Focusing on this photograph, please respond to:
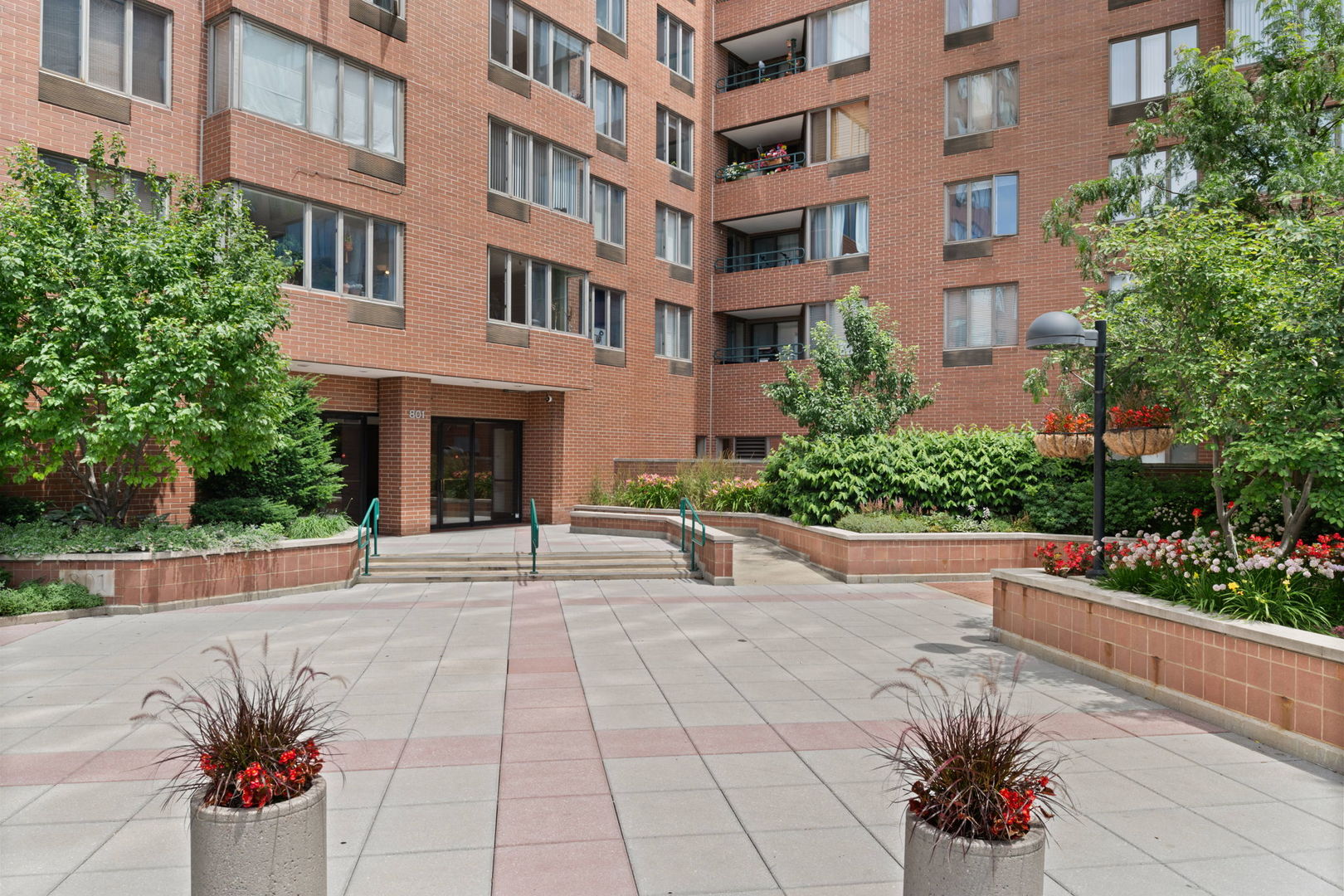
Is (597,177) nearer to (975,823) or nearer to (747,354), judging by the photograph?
(747,354)

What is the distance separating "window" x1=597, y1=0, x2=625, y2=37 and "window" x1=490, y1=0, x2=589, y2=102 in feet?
8.71

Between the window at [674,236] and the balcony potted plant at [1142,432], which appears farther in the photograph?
the window at [674,236]

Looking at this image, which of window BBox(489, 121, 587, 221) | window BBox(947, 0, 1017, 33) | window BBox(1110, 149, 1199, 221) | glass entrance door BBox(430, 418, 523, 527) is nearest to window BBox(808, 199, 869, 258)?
window BBox(947, 0, 1017, 33)

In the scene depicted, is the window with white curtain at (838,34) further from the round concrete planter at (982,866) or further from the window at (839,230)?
the round concrete planter at (982,866)

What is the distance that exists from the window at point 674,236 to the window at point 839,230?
4011mm

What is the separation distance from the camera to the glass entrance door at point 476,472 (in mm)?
21391

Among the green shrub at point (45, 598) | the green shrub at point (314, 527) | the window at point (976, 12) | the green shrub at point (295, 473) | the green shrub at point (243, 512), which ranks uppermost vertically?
the window at point (976, 12)

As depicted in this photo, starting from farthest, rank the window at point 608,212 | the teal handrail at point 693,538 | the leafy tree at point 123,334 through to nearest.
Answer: the window at point 608,212 < the teal handrail at point 693,538 < the leafy tree at point 123,334

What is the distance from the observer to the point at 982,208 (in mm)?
24125

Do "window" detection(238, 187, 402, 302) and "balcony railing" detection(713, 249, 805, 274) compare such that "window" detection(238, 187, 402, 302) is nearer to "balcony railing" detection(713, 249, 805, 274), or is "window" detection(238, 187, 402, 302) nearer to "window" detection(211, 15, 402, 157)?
"window" detection(211, 15, 402, 157)

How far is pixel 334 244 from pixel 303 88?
2959mm

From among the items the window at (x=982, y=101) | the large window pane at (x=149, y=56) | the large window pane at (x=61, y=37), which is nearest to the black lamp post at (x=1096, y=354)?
the large window pane at (x=149, y=56)

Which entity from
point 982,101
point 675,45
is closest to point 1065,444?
point 982,101

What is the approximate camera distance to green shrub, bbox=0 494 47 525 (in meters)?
12.3
